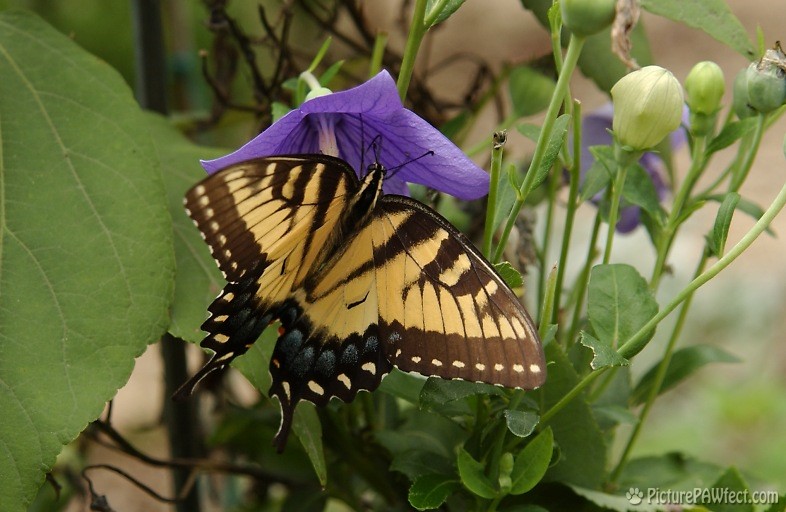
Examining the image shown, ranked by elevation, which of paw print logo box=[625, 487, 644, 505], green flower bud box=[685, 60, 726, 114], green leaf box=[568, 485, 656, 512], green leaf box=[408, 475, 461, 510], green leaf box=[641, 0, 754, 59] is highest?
green leaf box=[641, 0, 754, 59]

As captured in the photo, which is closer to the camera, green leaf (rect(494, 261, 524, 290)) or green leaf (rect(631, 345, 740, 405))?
green leaf (rect(494, 261, 524, 290))

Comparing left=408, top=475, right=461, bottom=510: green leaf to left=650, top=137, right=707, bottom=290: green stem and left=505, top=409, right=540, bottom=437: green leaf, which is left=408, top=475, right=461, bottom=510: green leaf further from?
left=650, top=137, right=707, bottom=290: green stem

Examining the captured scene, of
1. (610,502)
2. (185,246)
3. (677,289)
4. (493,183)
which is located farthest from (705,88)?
(677,289)

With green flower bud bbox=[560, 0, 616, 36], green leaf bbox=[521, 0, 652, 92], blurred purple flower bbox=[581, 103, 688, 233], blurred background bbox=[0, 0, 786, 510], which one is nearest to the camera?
green flower bud bbox=[560, 0, 616, 36]

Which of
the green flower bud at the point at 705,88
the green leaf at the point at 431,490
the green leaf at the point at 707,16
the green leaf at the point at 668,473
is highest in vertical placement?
the green leaf at the point at 707,16

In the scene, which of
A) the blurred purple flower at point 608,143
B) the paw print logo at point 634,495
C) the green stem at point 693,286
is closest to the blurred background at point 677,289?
the blurred purple flower at point 608,143

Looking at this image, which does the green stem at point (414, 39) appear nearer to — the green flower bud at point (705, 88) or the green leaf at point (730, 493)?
the green flower bud at point (705, 88)

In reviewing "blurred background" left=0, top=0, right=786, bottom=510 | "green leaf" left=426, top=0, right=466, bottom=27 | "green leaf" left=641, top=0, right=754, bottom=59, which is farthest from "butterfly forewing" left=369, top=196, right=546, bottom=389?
"blurred background" left=0, top=0, right=786, bottom=510
